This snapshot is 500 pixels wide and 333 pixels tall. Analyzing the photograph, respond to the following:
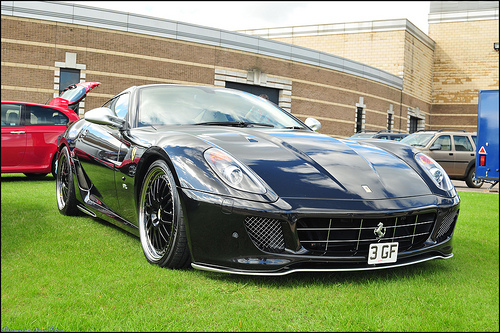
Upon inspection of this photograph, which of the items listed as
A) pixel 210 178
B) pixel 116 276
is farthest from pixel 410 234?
pixel 116 276

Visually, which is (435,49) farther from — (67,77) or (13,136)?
(13,136)

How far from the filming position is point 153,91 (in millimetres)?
4332

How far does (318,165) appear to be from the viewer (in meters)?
3.18

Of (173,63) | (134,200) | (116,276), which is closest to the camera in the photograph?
(116,276)

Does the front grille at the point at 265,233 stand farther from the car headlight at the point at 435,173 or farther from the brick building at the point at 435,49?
the brick building at the point at 435,49

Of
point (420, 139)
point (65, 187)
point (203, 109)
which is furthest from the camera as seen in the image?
point (420, 139)

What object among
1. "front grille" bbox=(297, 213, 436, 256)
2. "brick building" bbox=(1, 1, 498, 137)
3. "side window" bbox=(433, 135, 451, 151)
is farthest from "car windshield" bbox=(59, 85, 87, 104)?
"front grille" bbox=(297, 213, 436, 256)

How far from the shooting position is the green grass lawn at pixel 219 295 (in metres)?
2.23

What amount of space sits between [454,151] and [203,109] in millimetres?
12702

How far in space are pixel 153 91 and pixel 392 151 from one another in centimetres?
207

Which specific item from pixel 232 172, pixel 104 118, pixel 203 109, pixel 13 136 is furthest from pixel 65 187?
pixel 13 136

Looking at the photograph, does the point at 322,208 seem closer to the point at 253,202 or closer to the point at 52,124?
the point at 253,202

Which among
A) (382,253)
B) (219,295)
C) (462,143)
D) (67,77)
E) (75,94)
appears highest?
(67,77)

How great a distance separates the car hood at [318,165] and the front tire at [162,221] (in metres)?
0.39
